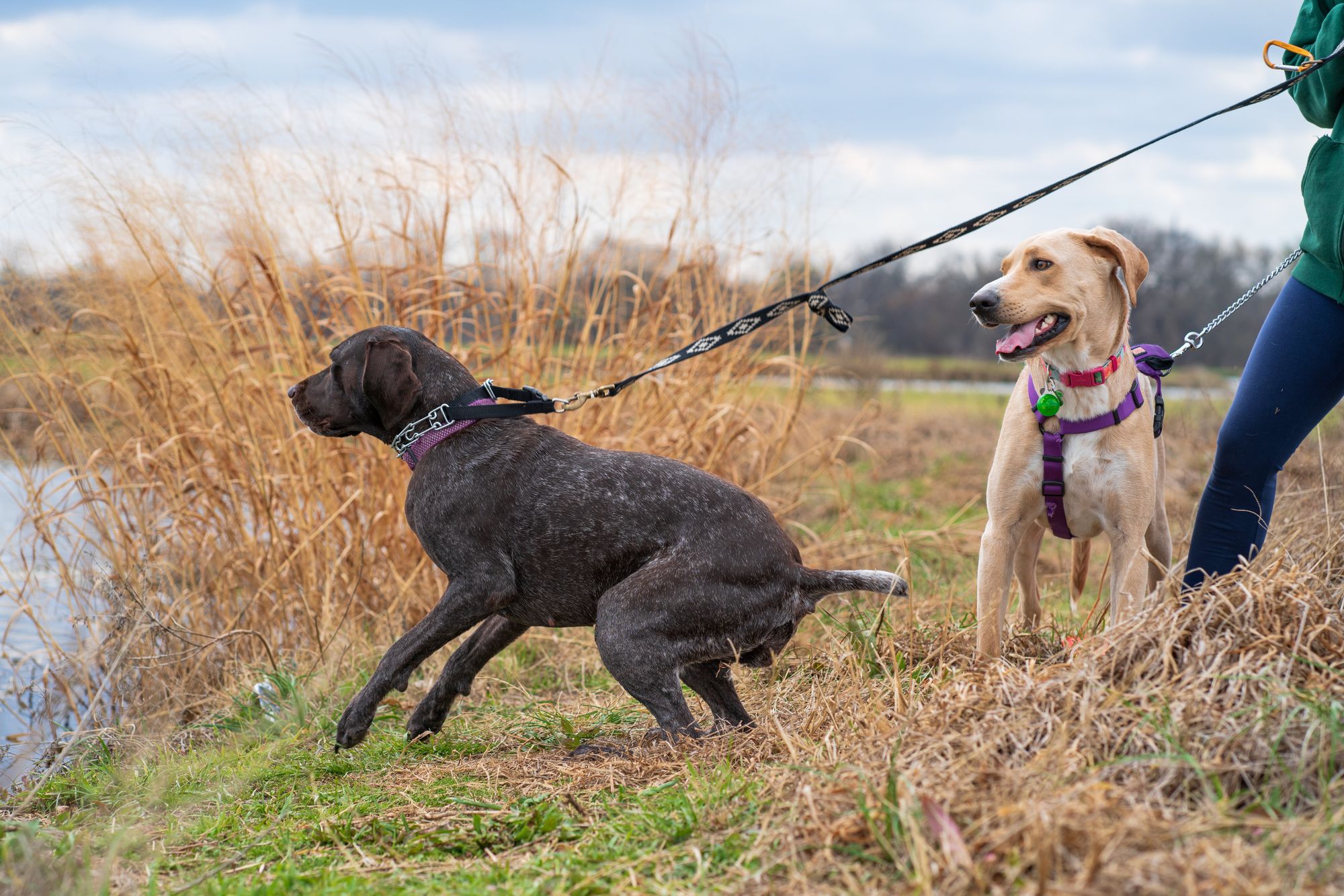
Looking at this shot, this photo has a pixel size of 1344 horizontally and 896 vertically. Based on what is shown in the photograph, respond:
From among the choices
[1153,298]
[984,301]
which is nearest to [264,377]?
[984,301]

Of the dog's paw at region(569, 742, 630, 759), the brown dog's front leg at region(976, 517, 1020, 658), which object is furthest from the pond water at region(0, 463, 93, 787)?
the brown dog's front leg at region(976, 517, 1020, 658)

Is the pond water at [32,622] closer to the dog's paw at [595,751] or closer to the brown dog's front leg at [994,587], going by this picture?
the dog's paw at [595,751]

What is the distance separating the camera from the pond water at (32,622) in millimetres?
4801

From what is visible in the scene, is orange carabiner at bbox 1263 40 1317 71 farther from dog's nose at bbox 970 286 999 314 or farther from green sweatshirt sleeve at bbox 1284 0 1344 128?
dog's nose at bbox 970 286 999 314

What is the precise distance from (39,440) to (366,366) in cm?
293

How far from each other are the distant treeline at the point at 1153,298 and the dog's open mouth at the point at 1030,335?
794 inches

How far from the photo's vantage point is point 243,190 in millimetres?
5172

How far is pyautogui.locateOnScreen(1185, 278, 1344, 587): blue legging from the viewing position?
3.19m

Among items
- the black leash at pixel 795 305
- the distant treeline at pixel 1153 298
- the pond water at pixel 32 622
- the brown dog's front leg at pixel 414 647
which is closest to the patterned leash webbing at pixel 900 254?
the black leash at pixel 795 305

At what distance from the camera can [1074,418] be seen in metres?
3.30

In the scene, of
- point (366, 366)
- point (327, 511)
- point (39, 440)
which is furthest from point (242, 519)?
point (366, 366)

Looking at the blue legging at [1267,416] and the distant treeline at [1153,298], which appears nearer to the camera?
the blue legging at [1267,416]

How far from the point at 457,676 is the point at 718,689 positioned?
894 millimetres

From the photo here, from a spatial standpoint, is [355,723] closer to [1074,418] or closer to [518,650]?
[518,650]
